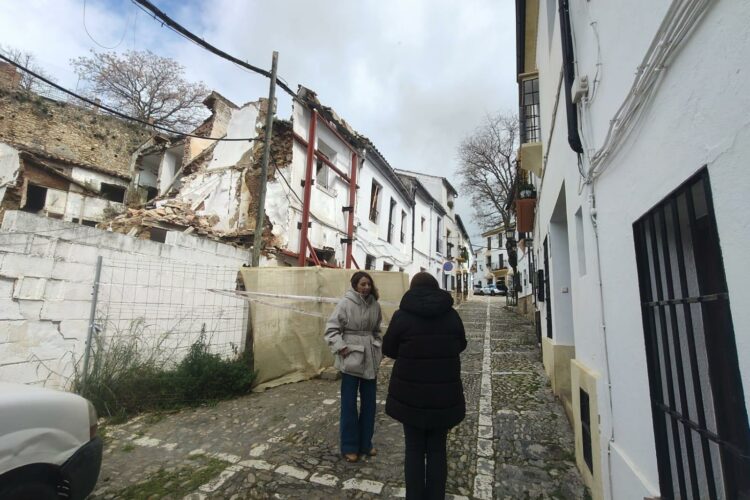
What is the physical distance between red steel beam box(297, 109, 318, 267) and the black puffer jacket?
6364 millimetres

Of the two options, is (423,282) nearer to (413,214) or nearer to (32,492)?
(32,492)

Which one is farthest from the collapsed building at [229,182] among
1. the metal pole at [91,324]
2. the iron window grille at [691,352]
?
the iron window grille at [691,352]

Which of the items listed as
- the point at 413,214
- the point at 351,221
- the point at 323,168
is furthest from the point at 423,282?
the point at 413,214

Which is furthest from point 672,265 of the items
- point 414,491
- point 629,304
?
point 414,491

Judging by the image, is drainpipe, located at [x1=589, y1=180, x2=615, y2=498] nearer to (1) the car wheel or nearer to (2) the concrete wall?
(1) the car wheel

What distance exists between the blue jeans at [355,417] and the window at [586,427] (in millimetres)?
1795

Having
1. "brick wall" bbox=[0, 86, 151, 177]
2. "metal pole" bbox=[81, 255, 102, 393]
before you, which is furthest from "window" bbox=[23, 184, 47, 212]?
"metal pole" bbox=[81, 255, 102, 393]

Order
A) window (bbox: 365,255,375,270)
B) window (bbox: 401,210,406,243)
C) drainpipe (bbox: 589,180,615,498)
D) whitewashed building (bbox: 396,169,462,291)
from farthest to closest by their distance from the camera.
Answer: whitewashed building (bbox: 396,169,462,291)
window (bbox: 401,210,406,243)
window (bbox: 365,255,375,270)
drainpipe (bbox: 589,180,615,498)

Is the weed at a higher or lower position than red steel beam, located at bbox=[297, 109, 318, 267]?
lower

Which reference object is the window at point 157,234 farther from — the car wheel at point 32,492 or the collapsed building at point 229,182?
the car wheel at point 32,492

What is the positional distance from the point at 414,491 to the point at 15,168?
14.4 meters

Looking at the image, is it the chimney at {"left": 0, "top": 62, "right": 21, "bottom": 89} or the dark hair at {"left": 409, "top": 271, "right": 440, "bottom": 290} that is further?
the chimney at {"left": 0, "top": 62, "right": 21, "bottom": 89}

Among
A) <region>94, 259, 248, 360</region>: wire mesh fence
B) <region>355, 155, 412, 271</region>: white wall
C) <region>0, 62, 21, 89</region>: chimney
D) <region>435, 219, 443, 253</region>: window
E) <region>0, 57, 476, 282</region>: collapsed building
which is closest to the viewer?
<region>94, 259, 248, 360</region>: wire mesh fence

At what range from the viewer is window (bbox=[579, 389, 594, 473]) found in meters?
2.88
